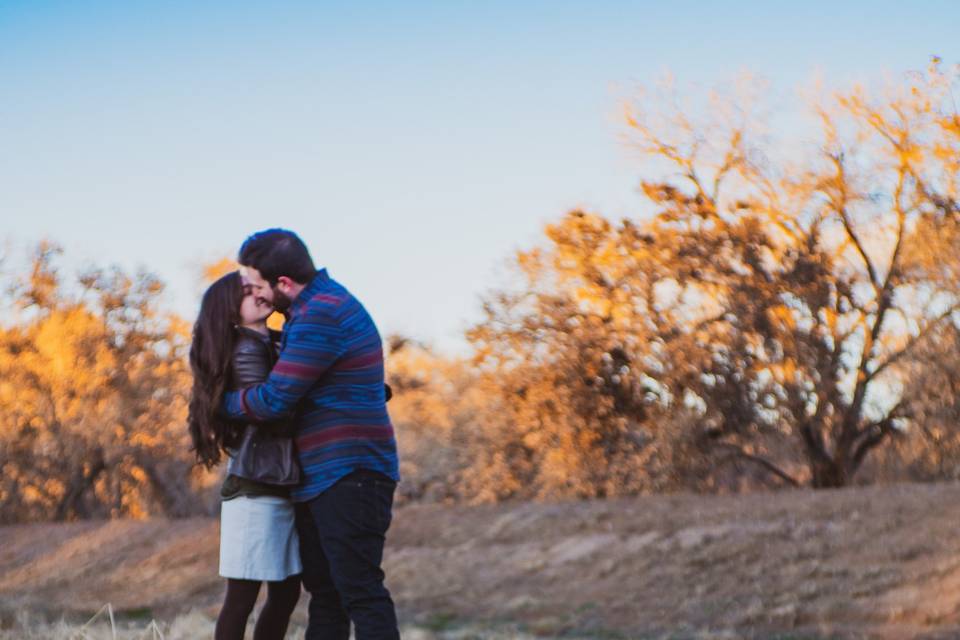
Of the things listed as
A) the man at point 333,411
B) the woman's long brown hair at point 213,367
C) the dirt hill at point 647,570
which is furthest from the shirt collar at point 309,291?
the dirt hill at point 647,570

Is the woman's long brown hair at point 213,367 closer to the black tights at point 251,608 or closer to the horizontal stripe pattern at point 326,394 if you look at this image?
the horizontal stripe pattern at point 326,394

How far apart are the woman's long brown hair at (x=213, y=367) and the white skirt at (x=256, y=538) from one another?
216 mm

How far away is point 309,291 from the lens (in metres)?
4.53

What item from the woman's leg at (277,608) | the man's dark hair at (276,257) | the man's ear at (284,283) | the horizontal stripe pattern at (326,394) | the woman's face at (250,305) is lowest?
the woman's leg at (277,608)

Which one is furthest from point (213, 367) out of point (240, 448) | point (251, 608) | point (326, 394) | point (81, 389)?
point (81, 389)

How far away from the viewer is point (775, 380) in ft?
50.5

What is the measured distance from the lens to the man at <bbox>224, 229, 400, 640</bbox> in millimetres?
4359

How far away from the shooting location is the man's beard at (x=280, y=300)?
456 cm

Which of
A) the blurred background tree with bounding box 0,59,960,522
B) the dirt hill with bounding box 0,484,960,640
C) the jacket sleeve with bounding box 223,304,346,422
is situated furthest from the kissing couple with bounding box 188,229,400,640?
the blurred background tree with bounding box 0,59,960,522

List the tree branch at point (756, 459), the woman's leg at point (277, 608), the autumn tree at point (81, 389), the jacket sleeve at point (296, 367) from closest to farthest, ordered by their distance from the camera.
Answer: the jacket sleeve at point (296, 367) < the woman's leg at point (277, 608) < the tree branch at point (756, 459) < the autumn tree at point (81, 389)

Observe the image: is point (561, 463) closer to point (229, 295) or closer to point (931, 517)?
point (931, 517)

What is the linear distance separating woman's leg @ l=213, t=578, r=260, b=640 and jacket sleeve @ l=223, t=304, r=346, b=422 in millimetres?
673

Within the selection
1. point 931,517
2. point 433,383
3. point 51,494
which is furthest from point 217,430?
point 51,494

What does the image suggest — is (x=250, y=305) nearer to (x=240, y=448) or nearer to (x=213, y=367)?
(x=213, y=367)
